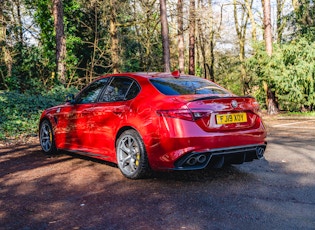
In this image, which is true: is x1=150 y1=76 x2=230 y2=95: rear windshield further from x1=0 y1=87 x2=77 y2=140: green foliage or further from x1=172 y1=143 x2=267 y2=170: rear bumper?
x1=0 y1=87 x2=77 y2=140: green foliage

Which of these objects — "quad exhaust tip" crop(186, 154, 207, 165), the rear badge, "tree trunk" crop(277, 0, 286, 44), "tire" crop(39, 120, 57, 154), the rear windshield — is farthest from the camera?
"tree trunk" crop(277, 0, 286, 44)

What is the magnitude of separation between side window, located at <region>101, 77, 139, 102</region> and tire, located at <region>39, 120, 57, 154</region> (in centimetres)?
198

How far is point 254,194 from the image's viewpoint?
3.89 m

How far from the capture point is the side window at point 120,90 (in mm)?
4879

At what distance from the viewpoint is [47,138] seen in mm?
6918

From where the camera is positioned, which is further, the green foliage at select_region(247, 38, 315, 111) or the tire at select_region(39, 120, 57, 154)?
the green foliage at select_region(247, 38, 315, 111)

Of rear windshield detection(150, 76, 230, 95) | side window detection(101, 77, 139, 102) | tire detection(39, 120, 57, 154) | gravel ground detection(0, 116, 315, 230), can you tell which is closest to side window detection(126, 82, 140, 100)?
side window detection(101, 77, 139, 102)

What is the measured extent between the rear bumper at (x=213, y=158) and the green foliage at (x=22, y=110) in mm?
6983

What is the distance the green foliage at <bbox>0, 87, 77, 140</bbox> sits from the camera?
1016 cm

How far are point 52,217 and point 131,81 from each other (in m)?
2.38

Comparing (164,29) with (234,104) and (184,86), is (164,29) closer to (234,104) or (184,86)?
(184,86)

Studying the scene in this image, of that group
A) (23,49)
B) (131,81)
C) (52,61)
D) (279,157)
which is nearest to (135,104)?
(131,81)

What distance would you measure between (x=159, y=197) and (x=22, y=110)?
9.08m

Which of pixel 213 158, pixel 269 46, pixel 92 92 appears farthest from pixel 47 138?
pixel 269 46
